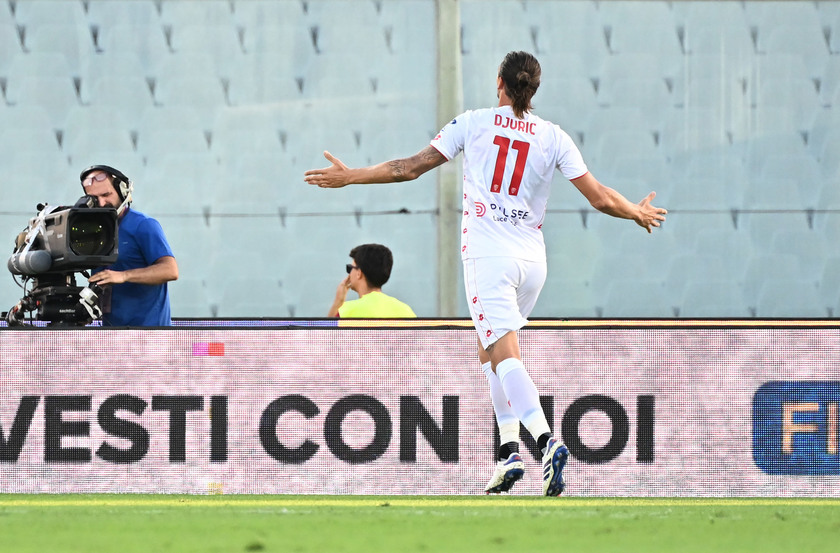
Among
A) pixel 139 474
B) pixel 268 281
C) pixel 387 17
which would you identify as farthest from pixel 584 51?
pixel 139 474

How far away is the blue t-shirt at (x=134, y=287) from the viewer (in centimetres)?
675

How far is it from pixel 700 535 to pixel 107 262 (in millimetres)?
3231

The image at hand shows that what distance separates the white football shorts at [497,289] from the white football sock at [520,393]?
13 cm

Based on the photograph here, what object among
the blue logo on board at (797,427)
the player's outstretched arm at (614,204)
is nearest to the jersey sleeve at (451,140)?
the player's outstretched arm at (614,204)

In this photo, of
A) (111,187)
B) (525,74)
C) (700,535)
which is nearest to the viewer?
(700,535)

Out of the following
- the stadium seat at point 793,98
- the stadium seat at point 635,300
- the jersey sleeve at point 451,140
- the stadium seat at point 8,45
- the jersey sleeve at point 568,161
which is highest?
the stadium seat at point 8,45

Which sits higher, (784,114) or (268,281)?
(784,114)

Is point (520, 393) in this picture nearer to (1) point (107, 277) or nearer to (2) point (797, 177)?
(1) point (107, 277)

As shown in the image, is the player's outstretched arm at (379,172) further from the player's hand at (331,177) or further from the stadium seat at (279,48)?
the stadium seat at (279,48)

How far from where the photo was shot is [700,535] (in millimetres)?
4285

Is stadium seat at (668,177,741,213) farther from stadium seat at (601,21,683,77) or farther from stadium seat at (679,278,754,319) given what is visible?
stadium seat at (601,21,683,77)

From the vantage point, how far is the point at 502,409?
558 cm

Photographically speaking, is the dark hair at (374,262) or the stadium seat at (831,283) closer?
the dark hair at (374,262)

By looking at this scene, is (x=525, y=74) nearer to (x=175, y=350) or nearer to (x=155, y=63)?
(x=175, y=350)
